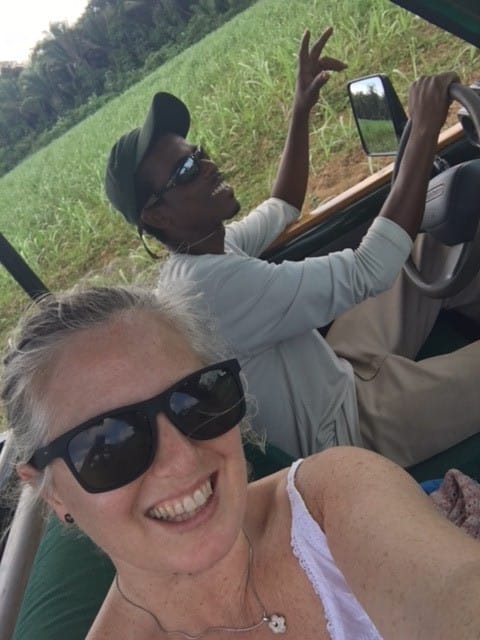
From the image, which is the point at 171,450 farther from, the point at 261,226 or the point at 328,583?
the point at 261,226

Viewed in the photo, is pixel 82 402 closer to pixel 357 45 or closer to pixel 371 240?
pixel 371 240

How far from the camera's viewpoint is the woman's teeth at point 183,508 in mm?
992

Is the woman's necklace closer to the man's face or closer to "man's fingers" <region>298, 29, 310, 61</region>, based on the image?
the man's face

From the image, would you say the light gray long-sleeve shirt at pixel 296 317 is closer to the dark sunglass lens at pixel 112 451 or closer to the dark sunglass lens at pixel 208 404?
the dark sunglass lens at pixel 208 404

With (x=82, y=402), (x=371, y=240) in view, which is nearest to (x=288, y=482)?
(x=82, y=402)

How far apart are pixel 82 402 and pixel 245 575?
0.41m

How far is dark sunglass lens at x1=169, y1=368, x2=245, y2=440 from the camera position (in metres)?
1.00

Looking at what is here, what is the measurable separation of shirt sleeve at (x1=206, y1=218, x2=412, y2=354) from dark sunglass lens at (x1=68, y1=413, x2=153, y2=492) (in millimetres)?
657

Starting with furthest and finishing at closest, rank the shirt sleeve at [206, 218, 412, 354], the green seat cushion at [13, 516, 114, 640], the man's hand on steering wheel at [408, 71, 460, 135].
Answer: the shirt sleeve at [206, 218, 412, 354], the man's hand on steering wheel at [408, 71, 460, 135], the green seat cushion at [13, 516, 114, 640]

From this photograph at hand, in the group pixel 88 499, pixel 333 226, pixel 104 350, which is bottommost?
pixel 333 226

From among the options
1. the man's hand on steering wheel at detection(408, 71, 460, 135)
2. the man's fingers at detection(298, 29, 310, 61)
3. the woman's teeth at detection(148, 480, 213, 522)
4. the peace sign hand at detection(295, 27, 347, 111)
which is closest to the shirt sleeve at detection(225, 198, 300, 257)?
the peace sign hand at detection(295, 27, 347, 111)

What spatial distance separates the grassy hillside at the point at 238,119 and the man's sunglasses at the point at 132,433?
1260mm

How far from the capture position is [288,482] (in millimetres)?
1171

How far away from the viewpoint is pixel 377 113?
1.92 metres
